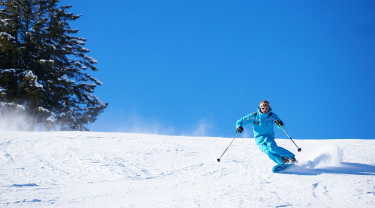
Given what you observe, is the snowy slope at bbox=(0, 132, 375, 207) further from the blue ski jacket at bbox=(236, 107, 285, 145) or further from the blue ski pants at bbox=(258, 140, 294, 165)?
the blue ski jacket at bbox=(236, 107, 285, 145)

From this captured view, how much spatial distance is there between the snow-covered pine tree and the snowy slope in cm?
1138

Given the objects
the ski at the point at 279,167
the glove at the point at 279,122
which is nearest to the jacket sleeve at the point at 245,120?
the glove at the point at 279,122

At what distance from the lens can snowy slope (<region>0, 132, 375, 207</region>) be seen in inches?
140

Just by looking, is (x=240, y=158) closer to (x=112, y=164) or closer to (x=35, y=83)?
(x=112, y=164)

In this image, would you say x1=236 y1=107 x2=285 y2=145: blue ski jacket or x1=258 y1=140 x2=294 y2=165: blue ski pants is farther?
x1=236 y1=107 x2=285 y2=145: blue ski jacket

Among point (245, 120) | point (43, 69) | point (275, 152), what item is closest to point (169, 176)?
point (275, 152)

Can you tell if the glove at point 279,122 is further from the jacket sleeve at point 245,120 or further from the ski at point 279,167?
the ski at point 279,167

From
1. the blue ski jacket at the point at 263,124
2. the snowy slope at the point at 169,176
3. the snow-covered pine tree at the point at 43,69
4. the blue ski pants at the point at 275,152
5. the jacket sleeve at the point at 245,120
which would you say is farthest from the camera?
the snow-covered pine tree at the point at 43,69

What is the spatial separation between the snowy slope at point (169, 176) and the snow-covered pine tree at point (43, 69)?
1138 centimetres

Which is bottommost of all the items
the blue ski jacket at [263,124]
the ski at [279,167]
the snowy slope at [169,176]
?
the snowy slope at [169,176]

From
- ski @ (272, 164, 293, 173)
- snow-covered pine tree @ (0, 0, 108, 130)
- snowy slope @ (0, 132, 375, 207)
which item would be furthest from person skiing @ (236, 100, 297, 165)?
snow-covered pine tree @ (0, 0, 108, 130)

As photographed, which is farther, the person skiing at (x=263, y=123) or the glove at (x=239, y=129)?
the glove at (x=239, y=129)

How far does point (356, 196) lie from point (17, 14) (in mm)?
22164

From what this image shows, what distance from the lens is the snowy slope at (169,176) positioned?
11.7ft
